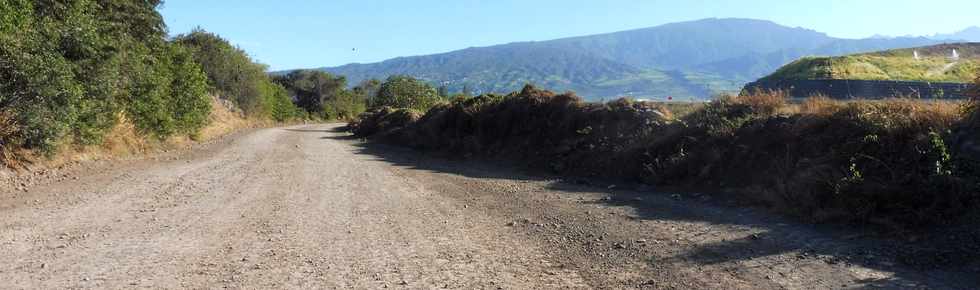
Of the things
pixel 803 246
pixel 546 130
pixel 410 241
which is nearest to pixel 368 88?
pixel 546 130

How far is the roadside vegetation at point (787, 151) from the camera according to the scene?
6.52m

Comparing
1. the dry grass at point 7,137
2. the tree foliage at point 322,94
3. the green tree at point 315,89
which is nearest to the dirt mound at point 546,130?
the dry grass at point 7,137

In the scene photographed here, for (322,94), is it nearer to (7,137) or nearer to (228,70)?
(228,70)

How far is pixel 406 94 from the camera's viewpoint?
196 ft

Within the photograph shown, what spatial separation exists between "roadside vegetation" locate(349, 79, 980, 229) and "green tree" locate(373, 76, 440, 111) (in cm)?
4073

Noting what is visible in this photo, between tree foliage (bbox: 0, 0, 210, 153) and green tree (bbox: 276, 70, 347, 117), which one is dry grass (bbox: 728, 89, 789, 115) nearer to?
tree foliage (bbox: 0, 0, 210, 153)

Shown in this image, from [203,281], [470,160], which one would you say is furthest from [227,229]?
[470,160]

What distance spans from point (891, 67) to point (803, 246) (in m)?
17.7

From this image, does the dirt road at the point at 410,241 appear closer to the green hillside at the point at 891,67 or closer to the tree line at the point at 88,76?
the tree line at the point at 88,76

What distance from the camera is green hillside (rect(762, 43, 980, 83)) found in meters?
18.0

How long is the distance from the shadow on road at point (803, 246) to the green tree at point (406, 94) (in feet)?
158

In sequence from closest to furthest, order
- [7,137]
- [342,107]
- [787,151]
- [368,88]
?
[787,151] < [7,137] < [342,107] < [368,88]

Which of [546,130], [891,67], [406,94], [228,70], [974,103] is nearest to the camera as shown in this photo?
[974,103]

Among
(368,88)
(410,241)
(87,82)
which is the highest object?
(368,88)
